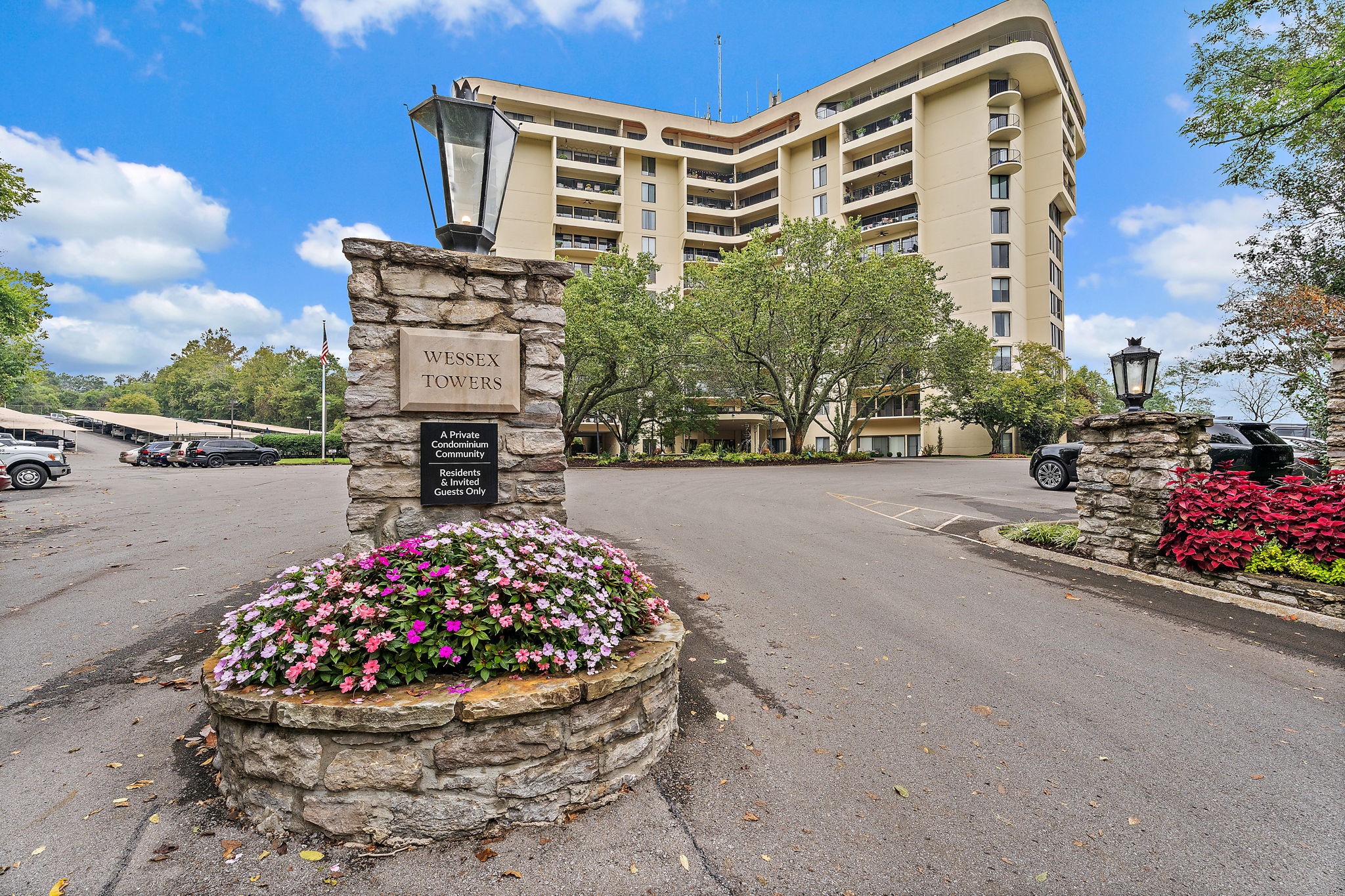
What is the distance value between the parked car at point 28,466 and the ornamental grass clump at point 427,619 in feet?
62.3

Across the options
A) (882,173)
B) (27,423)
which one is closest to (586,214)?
(882,173)

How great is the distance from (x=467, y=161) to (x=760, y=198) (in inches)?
1974

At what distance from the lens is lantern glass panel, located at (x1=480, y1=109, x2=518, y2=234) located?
4.17 m

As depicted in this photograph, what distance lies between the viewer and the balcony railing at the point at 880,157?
41.8 m

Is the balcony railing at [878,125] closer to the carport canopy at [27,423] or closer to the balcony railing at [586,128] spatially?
the balcony railing at [586,128]

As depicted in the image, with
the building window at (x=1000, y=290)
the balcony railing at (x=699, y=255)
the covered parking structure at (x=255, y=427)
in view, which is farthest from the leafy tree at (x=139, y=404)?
the building window at (x=1000, y=290)

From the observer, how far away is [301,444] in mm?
38500

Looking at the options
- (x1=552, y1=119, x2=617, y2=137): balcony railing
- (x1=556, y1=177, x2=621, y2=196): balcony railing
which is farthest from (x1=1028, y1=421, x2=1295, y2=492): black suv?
(x1=552, y1=119, x2=617, y2=137): balcony railing

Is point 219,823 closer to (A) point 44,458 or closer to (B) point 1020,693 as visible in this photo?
(B) point 1020,693

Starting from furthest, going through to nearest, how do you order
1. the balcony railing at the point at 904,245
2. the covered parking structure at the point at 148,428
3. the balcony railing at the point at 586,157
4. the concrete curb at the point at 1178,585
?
the balcony railing at the point at 586,157
the covered parking structure at the point at 148,428
the balcony railing at the point at 904,245
the concrete curb at the point at 1178,585

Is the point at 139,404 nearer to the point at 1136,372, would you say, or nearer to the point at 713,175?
the point at 713,175

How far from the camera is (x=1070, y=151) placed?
43.3 meters

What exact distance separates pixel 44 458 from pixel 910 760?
22219 millimetres

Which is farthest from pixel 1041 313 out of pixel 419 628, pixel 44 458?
pixel 44 458
